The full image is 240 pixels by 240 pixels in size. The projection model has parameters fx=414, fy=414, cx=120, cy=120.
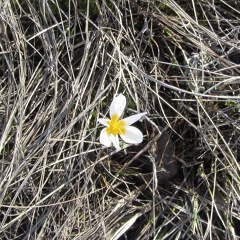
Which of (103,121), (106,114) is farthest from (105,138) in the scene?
(106,114)

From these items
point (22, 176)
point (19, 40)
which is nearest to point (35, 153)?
point (22, 176)

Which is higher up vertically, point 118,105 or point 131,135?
point 118,105

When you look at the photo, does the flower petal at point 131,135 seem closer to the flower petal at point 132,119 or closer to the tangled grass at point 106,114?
the flower petal at point 132,119

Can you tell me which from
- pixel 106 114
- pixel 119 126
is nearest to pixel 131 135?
pixel 119 126

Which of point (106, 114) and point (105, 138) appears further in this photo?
point (106, 114)

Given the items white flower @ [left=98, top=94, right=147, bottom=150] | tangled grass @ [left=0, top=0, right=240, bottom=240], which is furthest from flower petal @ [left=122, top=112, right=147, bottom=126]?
tangled grass @ [left=0, top=0, right=240, bottom=240]

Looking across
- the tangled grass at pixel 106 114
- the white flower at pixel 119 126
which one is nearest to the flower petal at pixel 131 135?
the white flower at pixel 119 126

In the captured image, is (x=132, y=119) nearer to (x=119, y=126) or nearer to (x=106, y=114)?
(x=119, y=126)

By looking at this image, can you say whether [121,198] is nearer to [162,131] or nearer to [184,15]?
[162,131]
